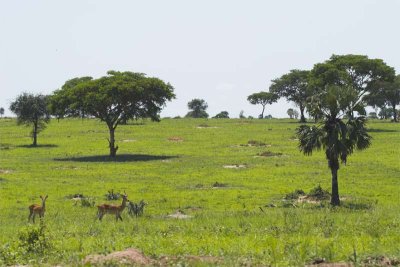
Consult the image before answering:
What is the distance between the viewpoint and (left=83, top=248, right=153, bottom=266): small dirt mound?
1466cm

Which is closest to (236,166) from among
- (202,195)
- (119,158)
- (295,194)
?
(119,158)

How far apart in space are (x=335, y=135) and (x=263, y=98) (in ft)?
348

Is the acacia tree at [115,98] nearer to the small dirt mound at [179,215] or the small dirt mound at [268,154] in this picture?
the small dirt mound at [268,154]

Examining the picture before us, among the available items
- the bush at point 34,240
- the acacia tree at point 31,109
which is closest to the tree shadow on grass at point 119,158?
the acacia tree at point 31,109

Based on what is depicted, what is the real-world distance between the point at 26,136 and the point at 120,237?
7530 centimetres

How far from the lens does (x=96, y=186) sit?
42.5 m

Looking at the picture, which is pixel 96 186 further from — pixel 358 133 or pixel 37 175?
pixel 358 133

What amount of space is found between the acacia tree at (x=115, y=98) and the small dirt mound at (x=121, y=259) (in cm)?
5024

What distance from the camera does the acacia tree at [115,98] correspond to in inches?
2613

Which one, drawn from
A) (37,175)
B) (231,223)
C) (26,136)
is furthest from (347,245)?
(26,136)

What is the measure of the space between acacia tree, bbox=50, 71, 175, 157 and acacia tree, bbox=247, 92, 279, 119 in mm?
68165

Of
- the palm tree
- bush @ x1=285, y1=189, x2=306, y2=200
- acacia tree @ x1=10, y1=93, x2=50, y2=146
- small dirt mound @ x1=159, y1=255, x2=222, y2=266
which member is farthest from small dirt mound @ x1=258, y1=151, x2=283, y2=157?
small dirt mound @ x1=159, y1=255, x2=222, y2=266

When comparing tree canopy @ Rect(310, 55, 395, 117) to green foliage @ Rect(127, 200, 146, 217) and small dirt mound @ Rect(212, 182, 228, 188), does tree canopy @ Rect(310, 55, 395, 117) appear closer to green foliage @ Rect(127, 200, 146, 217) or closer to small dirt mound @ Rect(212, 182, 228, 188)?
small dirt mound @ Rect(212, 182, 228, 188)

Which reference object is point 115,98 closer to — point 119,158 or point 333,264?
point 119,158
